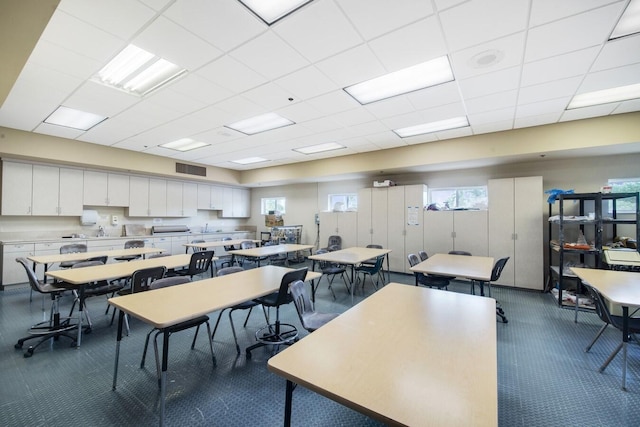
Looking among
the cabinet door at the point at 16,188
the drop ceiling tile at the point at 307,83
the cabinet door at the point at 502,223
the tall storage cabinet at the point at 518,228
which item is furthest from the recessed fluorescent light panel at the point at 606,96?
the cabinet door at the point at 16,188

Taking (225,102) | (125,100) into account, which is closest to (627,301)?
(225,102)

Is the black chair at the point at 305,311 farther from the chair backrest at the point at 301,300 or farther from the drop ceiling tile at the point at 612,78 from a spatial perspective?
the drop ceiling tile at the point at 612,78

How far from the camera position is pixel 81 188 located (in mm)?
5984

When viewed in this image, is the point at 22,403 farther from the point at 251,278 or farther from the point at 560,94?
the point at 560,94

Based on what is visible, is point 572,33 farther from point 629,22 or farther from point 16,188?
point 16,188

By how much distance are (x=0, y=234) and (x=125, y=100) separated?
4.63 m

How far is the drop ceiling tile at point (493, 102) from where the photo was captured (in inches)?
132

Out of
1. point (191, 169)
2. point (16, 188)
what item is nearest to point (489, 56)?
point (191, 169)

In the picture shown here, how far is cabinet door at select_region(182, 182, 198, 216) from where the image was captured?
800 centimetres

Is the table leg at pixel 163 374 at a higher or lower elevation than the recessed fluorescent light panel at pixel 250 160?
lower

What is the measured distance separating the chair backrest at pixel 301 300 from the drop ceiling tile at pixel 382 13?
231 centimetres

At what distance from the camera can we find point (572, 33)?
88.3 inches

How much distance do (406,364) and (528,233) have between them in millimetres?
5231

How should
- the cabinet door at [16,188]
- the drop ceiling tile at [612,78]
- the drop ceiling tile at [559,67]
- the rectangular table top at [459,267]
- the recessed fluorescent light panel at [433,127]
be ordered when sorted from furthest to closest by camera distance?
the cabinet door at [16,188], the recessed fluorescent light panel at [433,127], the rectangular table top at [459,267], the drop ceiling tile at [612,78], the drop ceiling tile at [559,67]
